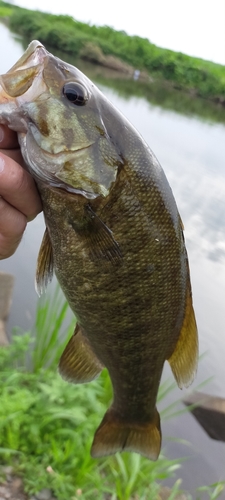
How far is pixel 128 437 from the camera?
6.84 feet

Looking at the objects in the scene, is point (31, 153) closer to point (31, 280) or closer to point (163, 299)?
point (163, 299)

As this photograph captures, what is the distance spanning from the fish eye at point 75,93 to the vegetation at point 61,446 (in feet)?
6.03

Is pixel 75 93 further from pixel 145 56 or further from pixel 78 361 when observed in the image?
pixel 145 56

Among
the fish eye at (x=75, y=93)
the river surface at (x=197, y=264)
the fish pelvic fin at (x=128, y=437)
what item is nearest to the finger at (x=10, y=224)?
the fish eye at (x=75, y=93)

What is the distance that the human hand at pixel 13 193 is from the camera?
1350 mm

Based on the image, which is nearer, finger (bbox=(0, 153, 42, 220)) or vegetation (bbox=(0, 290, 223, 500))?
finger (bbox=(0, 153, 42, 220))

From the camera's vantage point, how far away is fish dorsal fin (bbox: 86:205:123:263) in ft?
4.55

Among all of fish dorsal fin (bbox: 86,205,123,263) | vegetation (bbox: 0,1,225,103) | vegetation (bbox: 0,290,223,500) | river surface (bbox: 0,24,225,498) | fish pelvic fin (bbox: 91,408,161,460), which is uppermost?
fish dorsal fin (bbox: 86,205,123,263)

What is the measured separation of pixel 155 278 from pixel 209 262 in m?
5.82

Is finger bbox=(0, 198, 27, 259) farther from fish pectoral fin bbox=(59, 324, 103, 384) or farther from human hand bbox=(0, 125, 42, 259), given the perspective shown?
fish pectoral fin bbox=(59, 324, 103, 384)

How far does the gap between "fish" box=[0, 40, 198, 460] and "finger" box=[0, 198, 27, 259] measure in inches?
3.6

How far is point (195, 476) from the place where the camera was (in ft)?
12.4

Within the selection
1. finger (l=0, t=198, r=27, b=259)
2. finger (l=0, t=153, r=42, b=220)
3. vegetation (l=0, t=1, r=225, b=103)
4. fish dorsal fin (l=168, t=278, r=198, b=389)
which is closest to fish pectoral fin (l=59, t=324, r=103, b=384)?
fish dorsal fin (l=168, t=278, r=198, b=389)

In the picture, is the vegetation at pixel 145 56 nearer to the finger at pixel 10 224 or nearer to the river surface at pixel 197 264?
the river surface at pixel 197 264
